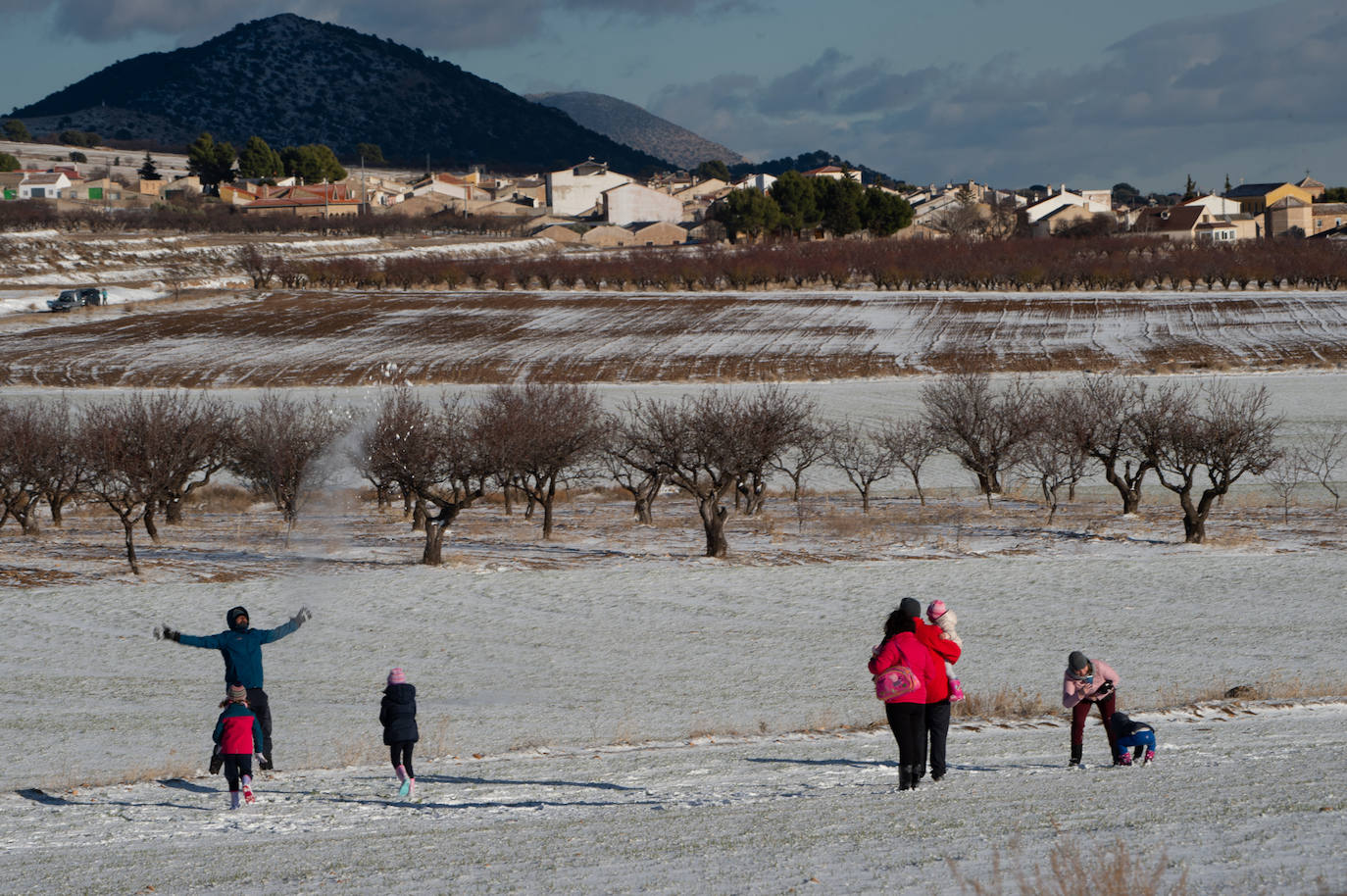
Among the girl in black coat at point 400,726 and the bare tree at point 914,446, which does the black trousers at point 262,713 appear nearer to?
the girl in black coat at point 400,726

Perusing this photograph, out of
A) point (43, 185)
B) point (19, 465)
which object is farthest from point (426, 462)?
point (43, 185)

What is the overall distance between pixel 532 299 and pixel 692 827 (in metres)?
80.5

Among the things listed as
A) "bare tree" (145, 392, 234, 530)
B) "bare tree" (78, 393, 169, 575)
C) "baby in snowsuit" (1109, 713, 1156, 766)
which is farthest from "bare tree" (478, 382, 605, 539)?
"baby in snowsuit" (1109, 713, 1156, 766)

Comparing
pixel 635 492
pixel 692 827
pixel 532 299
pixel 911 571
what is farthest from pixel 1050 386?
pixel 692 827

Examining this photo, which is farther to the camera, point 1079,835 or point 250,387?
point 250,387

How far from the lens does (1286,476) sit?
126ft

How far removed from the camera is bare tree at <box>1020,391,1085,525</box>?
34.4 metres

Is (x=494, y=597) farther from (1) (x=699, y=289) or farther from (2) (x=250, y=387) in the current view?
(1) (x=699, y=289)

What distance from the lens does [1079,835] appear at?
29.4ft

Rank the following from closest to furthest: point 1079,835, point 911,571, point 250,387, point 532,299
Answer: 1. point 1079,835
2. point 911,571
3. point 250,387
4. point 532,299

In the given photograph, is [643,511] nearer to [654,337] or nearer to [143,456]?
[143,456]

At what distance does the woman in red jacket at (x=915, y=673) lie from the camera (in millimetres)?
10117

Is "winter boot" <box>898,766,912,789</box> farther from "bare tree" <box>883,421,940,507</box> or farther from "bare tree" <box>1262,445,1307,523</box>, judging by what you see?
"bare tree" <box>883,421,940,507</box>

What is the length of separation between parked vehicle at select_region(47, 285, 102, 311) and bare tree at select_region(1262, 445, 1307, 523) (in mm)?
69132
